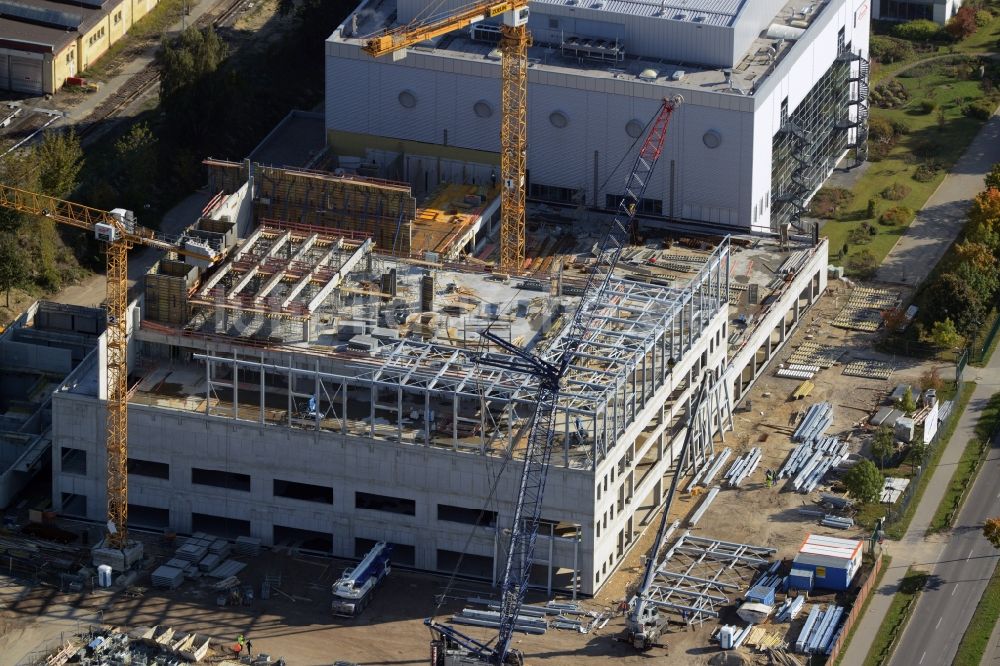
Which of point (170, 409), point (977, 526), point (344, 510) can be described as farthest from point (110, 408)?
point (977, 526)

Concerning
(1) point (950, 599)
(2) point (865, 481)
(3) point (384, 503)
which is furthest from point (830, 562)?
(3) point (384, 503)

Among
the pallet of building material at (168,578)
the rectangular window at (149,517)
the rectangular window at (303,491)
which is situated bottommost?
the pallet of building material at (168,578)

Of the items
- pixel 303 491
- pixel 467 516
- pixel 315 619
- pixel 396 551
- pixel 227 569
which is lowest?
pixel 315 619

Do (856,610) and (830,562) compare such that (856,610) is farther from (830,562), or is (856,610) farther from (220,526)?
(220,526)

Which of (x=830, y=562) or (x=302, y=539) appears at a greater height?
(x=830, y=562)

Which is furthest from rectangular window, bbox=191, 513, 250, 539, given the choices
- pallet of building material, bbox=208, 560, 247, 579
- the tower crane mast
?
the tower crane mast

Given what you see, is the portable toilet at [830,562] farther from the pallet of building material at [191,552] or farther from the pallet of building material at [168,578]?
the pallet of building material at [168,578]

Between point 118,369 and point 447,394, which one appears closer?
point 447,394

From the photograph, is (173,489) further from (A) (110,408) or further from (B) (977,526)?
(B) (977,526)

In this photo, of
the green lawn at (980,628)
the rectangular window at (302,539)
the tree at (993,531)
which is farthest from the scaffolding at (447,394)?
the green lawn at (980,628)
